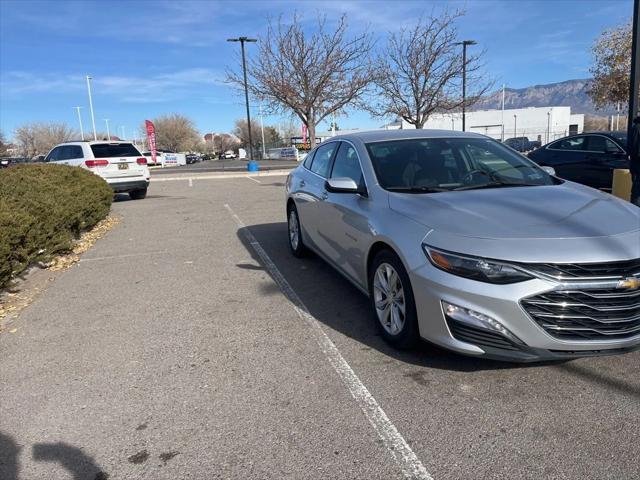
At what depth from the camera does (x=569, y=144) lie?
11773 millimetres

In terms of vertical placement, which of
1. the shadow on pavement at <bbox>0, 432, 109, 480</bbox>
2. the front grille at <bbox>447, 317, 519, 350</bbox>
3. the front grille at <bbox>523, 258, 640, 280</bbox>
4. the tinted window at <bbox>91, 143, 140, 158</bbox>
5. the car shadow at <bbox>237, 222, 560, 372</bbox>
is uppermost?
the tinted window at <bbox>91, 143, 140, 158</bbox>

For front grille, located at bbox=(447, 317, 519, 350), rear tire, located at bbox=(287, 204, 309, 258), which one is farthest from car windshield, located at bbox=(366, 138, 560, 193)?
rear tire, located at bbox=(287, 204, 309, 258)

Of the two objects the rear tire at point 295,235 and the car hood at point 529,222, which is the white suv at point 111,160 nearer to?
the rear tire at point 295,235

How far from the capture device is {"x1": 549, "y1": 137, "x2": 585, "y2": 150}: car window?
11.5 meters

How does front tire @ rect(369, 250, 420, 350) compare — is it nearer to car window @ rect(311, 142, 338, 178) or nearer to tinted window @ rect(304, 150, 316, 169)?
car window @ rect(311, 142, 338, 178)

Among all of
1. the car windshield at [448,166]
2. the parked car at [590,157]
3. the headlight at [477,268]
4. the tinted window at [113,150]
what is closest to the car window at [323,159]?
the car windshield at [448,166]

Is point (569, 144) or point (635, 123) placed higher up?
point (635, 123)

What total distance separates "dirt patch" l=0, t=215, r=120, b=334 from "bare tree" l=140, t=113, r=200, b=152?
319 ft

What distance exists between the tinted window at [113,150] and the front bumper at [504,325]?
13287 millimetres

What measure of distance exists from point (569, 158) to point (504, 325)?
9933 millimetres

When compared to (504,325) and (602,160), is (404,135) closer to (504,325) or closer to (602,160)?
(504,325)

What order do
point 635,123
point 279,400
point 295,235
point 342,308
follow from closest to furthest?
point 279,400 < point 342,308 < point 295,235 < point 635,123

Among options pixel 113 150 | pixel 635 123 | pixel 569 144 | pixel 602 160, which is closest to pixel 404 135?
pixel 635 123

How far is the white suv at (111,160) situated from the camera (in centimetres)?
1424
